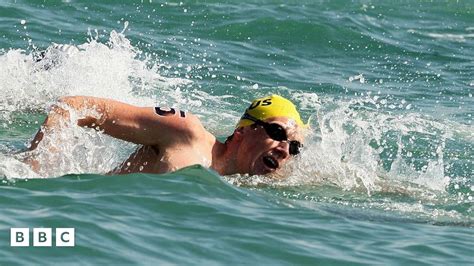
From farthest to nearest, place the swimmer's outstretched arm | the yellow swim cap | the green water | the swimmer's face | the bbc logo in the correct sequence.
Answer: the yellow swim cap < the swimmer's face < the swimmer's outstretched arm < the green water < the bbc logo

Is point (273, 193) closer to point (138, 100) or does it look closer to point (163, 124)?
point (163, 124)

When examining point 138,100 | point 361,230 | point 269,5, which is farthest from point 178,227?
point 269,5

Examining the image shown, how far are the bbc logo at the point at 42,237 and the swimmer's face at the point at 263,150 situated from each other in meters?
2.03

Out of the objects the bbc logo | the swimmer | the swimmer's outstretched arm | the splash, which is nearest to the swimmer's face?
the swimmer

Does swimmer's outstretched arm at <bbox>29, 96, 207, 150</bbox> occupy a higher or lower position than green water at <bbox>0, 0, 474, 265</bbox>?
higher

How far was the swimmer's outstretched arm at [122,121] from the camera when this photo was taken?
27.3ft

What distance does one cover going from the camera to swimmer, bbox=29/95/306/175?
8.38m

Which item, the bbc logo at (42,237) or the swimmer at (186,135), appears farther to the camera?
the swimmer at (186,135)

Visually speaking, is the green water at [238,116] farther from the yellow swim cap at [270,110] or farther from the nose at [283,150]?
the yellow swim cap at [270,110]

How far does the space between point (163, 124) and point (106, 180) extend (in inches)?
20.8

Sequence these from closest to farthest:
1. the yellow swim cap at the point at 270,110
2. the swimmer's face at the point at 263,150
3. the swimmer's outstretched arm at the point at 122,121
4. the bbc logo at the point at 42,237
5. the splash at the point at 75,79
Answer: the bbc logo at the point at 42,237 < the swimmer's outstretched arm at the point at 122,121 < the swimmer's face at the point at 263,150 < the yellow swim cap at the point at 270,110 < the splash at the point at 75,79

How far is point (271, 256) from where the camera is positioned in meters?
7.12

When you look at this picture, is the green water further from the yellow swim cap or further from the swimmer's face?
the yellow swim cap

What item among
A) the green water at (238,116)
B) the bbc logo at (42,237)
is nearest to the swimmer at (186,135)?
the green water at (238,116)
